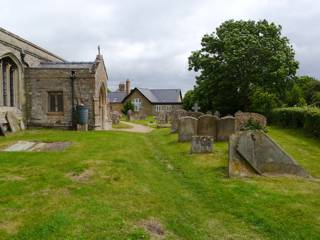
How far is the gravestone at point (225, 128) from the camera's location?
14.9 meters

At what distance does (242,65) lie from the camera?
29844mm

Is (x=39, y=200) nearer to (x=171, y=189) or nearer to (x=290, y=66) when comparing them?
(x=171, y=189)

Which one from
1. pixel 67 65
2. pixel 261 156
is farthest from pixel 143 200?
pixel 67 65

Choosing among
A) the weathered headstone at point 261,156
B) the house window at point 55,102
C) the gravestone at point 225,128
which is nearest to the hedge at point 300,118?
the gravestone at point 225,128

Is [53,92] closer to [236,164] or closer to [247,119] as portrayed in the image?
→ [247,119]

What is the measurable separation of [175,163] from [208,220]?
4.90 m

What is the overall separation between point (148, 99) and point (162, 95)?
17.3 ft

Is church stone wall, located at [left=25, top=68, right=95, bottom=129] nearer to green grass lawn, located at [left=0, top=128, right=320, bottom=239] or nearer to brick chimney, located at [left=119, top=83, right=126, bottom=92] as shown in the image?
green grass lawn, located at [left=0, top=128, right=320, bottom=239]

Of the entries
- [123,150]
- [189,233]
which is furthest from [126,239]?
[123,150]

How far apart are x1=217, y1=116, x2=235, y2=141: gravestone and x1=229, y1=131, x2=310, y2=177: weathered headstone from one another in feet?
19.2

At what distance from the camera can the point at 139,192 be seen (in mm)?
7090

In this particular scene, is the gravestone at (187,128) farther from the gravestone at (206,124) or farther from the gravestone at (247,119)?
the gravestone at (247,119)

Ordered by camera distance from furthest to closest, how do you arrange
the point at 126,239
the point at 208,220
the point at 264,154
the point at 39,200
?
the point at 264,154, the point at 39,200, the point at 208,220, the point at 126,239

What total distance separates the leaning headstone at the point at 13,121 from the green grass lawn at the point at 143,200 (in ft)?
22.0
